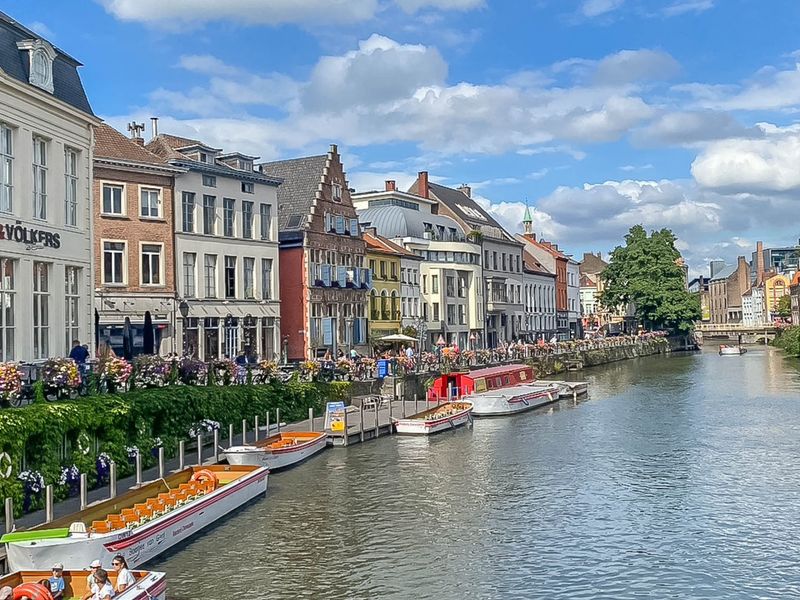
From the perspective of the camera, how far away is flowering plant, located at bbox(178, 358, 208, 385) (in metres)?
29.1

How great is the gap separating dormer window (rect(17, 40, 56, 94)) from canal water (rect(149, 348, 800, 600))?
1316cm

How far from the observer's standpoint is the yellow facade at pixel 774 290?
174 meters

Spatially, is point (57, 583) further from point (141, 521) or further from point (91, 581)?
point (141, 521)

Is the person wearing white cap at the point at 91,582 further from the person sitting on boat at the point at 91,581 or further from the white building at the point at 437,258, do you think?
the white building at the point at 437,258

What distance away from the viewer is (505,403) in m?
45.4

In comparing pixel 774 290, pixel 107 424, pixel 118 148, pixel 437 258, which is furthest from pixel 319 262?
pixel 774 290

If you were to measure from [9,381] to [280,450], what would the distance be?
34.8 ft

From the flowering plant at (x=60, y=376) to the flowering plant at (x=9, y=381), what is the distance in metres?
1.91

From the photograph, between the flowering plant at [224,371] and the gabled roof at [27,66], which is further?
the flowering plant at [224,371]

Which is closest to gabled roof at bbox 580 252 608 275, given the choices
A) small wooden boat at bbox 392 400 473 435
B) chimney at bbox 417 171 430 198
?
chimney at bbox 417 171 430 198

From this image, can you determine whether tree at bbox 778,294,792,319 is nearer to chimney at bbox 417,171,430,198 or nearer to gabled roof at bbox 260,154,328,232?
chimney at bbox 417,171,430,198

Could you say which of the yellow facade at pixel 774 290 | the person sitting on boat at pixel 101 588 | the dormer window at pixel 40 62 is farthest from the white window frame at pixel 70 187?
the yellow facade at pixel 774 290

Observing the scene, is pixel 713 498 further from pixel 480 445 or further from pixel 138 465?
pixel 138 465

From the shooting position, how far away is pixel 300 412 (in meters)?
37.2
